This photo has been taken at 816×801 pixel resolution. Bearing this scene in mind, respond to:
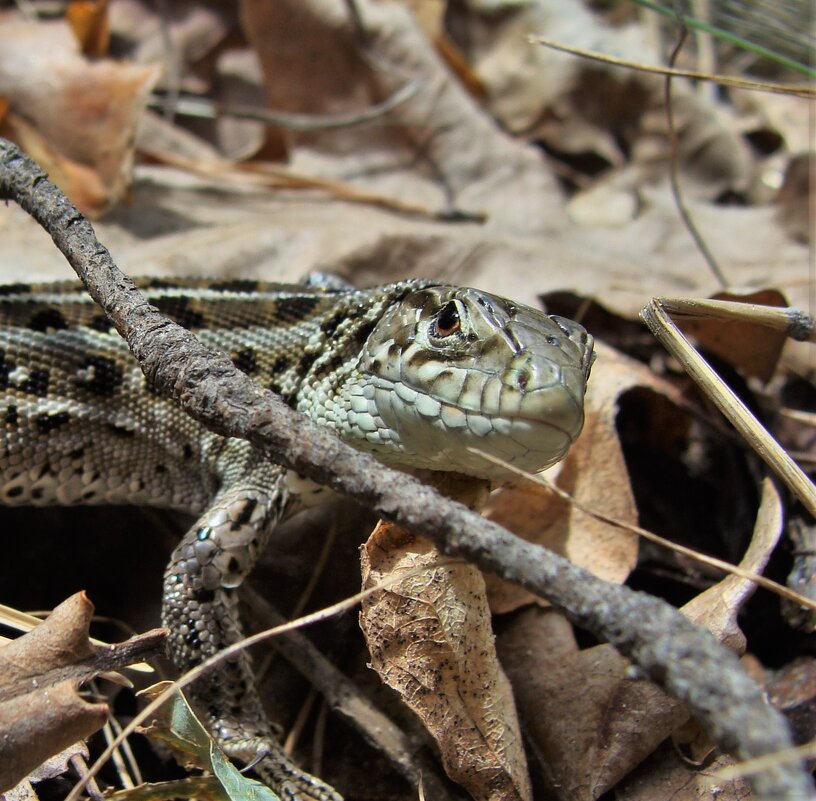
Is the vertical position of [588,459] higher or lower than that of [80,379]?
lower

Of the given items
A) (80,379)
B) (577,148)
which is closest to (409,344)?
(80,379)

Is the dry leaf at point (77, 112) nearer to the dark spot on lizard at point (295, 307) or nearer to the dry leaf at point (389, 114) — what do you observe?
the dry leaf at point (389, 114)

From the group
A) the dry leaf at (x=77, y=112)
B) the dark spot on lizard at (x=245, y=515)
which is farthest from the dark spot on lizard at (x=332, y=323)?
the dry leaf at (x=77, y=112)

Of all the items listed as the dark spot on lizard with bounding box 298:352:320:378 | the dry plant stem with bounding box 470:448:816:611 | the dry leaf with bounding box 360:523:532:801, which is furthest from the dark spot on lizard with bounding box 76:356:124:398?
the dry plant stem with bounding box 470:448:816:611

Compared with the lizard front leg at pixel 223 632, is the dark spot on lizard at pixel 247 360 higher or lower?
higher

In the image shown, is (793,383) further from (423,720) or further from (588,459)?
(423,720)

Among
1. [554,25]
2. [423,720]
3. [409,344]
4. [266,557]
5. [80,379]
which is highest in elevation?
[554,25]
